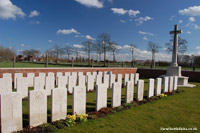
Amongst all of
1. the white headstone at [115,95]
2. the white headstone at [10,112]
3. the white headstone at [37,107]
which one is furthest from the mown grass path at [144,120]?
the white headstone at [10,112]

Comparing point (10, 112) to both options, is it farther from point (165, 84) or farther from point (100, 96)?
point (165, 84)

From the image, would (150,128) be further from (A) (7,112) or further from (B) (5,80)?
(B) (5,80)

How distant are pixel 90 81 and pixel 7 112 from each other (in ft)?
17.6

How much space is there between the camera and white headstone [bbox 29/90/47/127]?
3.25 meters

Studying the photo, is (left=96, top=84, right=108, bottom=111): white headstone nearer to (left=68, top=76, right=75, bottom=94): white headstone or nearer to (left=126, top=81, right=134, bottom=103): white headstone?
(left=126, top=81, right=134, bottom=103): white headstone

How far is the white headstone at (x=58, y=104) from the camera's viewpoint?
3.60 meters

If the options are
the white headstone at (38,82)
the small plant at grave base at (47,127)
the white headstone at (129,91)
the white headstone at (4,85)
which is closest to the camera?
the small plant at grave base at (47,127)

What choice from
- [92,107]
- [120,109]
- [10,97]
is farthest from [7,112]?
[120,109]

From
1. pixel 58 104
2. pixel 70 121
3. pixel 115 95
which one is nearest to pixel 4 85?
pixel 58 104

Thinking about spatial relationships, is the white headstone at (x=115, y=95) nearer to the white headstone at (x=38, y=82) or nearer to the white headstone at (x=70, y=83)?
the white headstone at (x=70, y=83)

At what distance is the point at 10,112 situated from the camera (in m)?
2.99

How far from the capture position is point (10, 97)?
2.97 m

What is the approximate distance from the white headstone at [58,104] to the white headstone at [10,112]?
0.80m

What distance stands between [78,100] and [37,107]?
3.91 ft
